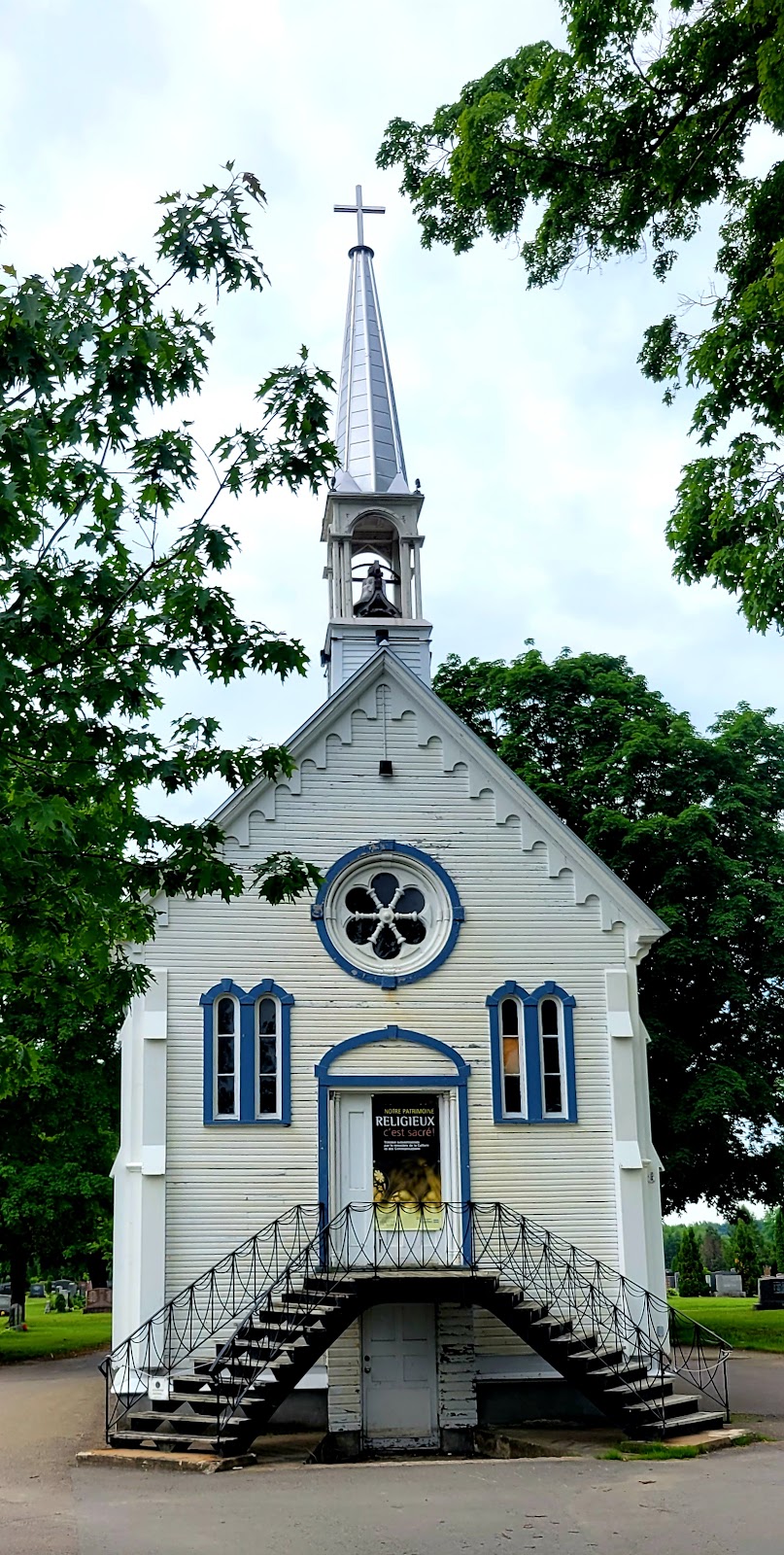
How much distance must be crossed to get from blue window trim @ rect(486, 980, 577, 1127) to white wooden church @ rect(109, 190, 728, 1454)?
0.03m

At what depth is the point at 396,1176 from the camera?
19031mm

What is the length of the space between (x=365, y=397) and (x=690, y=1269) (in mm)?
28849

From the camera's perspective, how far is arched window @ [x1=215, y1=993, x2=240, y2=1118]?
18844 mm

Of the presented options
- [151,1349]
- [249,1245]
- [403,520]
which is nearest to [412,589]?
[403,520]

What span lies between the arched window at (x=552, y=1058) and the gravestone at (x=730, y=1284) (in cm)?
3690

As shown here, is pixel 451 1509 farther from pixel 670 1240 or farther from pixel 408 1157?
pixel 670 1240

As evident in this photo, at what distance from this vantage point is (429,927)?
65.3 ft

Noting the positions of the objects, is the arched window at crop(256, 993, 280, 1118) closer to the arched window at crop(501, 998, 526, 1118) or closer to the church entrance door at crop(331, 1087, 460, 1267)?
the church entrance door at crop(331, 1087, 460, 1267)

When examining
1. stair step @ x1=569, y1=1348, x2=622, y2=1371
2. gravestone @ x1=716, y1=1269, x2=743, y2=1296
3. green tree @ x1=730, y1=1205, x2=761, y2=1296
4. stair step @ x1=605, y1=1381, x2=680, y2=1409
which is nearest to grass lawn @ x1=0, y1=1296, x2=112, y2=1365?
stair step @ x1=569, y1=1348, x2=622, y2=1371

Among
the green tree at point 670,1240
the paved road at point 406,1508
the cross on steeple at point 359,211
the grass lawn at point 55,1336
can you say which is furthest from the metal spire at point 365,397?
the green tree at point 670,1240

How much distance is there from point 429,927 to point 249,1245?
4592 millimetres

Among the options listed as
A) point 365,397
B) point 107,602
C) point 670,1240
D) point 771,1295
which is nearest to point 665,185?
point 107,602

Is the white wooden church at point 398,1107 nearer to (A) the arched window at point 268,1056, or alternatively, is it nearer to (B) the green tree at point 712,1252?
(A) the arched window at point 268,1056

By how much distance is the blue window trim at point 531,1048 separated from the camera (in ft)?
62.9
